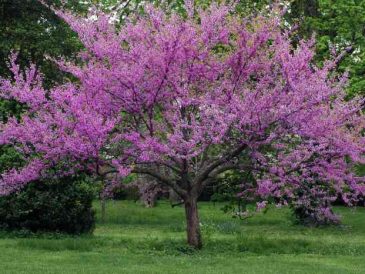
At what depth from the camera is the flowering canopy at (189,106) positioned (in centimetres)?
1386

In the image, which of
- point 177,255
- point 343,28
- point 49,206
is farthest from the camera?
point 343,28

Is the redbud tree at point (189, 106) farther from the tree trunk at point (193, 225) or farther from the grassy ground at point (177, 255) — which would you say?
the grassy ground at point (177, 255)

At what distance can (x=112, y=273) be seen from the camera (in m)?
12.0

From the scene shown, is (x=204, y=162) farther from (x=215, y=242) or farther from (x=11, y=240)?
(x=11, y=240)

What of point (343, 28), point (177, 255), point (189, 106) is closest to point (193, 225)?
point (177, 255)

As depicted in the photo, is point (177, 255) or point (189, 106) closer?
point (177, 255)

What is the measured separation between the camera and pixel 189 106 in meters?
15.6

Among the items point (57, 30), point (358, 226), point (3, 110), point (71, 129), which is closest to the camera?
point (71, 129)

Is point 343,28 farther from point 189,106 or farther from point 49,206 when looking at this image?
point 49,206

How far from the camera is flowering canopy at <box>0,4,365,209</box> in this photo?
13.9 metres

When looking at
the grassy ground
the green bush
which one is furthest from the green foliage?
the green bush

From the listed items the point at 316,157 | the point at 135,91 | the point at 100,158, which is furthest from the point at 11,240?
the point at 316,157

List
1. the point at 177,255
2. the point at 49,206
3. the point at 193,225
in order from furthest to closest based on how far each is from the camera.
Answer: the point at 49,206 < the point at 193,225 < the point at 177,255

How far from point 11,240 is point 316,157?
8613mm
